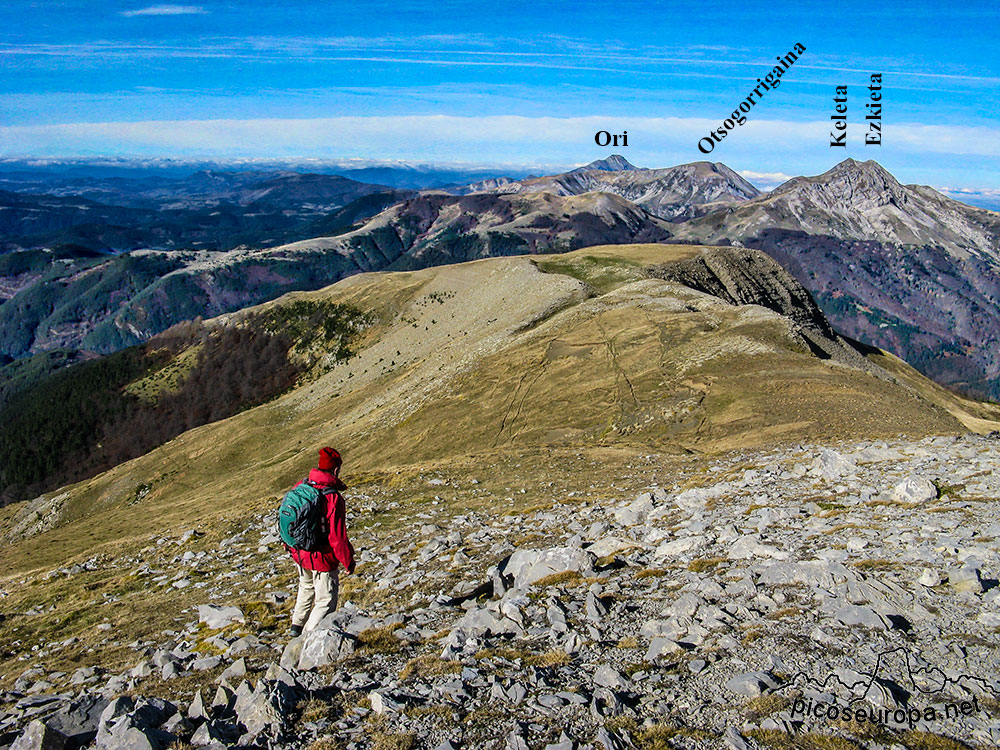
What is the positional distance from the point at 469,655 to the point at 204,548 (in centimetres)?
1955

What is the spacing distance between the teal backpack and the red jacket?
0.13 m

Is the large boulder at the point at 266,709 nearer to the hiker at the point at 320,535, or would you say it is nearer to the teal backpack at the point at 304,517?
the hiker at the point at 320,535

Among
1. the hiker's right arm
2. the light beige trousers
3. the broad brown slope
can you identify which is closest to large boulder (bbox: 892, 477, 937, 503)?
the broad brown slope

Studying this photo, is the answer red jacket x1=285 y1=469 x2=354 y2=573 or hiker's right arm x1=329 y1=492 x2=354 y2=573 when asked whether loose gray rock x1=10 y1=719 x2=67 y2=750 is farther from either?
hiker's right arm x1=329 y1=492 x2=354 y2=573

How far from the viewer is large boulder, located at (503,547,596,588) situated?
51.2 ft

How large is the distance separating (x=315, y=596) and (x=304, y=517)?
210 cm

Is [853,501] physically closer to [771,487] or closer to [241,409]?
[771,487]

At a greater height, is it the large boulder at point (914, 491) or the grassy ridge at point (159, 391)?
the large boulder at point (914, 491)

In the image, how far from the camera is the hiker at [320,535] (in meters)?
13.2

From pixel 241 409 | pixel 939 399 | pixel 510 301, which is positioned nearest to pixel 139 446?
pixel 241 409

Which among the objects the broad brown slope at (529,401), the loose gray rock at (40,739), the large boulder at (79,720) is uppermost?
the loose gray rock at (40,739)

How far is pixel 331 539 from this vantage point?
13.3m

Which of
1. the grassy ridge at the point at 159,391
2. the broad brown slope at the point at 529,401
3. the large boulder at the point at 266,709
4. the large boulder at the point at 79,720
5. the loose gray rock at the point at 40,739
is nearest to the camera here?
the loose gray rock at the point at 40,739

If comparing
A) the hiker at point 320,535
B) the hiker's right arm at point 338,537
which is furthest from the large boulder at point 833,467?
the hiker at point 320,535
